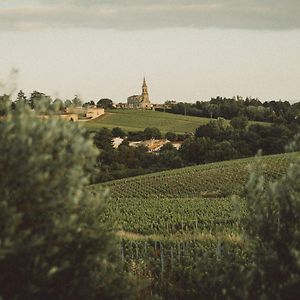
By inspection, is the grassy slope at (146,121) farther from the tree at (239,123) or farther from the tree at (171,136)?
the tree at (239,123)

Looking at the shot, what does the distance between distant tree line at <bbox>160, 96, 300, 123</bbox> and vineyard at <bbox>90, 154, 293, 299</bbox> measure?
80534 mm

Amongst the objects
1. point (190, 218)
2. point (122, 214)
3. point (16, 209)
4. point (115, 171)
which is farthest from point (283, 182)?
point (115, 171)

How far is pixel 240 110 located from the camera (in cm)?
16788

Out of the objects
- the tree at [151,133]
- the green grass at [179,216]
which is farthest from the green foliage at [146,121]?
the green grass at [179,216]

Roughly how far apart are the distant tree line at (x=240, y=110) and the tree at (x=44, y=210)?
141 meters

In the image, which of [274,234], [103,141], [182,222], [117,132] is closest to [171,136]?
[117,132]

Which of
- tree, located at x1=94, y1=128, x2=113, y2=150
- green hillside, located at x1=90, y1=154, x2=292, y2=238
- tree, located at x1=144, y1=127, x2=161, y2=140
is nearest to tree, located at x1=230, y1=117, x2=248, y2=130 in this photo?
tree, located at x1=144, y1=127, x2=161, y2=140

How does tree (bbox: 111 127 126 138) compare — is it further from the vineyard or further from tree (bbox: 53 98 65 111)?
tree (bbox: 53 98 65 111)

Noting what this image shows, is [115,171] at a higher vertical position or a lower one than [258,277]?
lower

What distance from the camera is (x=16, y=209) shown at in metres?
8.27

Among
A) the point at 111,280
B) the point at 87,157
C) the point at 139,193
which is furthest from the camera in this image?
the point at 139,193

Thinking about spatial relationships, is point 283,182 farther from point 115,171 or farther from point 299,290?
point 115,171

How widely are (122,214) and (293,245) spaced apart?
34.5 metres

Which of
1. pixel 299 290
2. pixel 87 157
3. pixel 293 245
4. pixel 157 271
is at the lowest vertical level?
pixel 157 271
